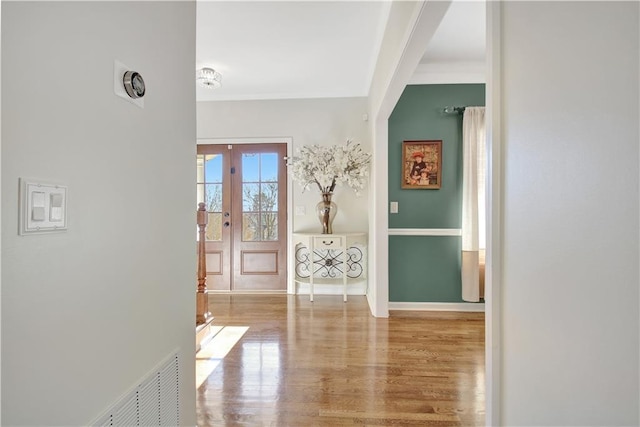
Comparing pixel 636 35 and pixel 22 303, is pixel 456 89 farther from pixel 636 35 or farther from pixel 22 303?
pixel 22 303

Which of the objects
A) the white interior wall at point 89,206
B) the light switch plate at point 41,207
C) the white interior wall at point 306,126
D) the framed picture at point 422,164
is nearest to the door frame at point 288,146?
the white interior wall at point 306,126

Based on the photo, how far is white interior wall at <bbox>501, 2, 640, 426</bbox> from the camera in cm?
49

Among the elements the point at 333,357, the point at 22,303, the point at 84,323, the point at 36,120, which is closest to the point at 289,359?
the point at 333,357

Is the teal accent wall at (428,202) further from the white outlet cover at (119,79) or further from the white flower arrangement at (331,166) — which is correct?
the white outlet cover at (119,79)

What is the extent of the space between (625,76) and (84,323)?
4.07 ft

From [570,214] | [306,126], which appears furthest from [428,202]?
[570,214]

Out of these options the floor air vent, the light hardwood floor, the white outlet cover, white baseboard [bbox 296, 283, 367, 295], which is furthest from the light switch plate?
white baseboard [bbox 296, 283, 367, 295]

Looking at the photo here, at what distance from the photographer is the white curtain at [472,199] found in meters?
3.33

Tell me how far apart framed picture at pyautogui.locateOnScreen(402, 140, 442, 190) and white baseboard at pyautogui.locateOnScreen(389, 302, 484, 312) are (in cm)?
131

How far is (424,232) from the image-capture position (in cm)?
349

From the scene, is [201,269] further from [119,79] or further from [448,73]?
[448,73]

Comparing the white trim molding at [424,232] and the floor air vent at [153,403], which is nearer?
the floor air vent at [153,403]

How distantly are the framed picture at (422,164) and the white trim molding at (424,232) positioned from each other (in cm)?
47

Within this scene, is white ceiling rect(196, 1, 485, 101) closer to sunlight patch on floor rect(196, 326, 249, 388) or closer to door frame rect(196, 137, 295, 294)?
door frame rect(196, 137, 295, 294)
